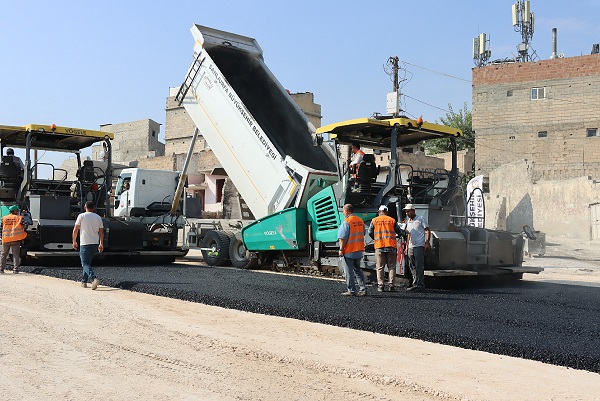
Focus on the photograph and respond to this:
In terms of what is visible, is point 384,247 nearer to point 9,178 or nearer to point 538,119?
point 9,178

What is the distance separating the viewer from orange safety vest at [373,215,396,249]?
26.5 feet

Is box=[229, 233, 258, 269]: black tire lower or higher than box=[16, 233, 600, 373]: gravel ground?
higher

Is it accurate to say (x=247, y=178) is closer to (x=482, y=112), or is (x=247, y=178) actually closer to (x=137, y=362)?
(x=137, y=362)

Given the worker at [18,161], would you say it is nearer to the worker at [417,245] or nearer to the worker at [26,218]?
the worker at [26,218]

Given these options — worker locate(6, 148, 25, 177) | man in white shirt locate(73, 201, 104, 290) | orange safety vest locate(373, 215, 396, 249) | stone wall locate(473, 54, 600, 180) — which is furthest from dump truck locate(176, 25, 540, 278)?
stone wall locate(473, 54, 600, 180)

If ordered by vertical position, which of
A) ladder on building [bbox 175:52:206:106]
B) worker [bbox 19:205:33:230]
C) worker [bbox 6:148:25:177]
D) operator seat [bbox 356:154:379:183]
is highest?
Result: ladder on building [bbox 175:52:206:106]

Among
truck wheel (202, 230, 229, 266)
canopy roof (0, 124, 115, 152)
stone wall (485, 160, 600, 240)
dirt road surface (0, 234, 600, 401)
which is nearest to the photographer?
dirt road surface (0, 234, 600, 401)

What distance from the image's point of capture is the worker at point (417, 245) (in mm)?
8211

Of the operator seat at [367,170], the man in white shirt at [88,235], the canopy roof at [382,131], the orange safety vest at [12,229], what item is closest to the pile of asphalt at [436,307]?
the man in white shirt at [88,235]

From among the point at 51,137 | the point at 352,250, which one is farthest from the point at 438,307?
the point at 51,137

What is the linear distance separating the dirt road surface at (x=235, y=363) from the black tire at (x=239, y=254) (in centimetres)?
480

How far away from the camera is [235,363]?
15.1 ft

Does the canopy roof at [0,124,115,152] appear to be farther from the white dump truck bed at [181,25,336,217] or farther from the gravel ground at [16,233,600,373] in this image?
the gravel ground at [16,233,600,373]

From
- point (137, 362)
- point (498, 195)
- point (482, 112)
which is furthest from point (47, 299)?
point (482, 112)
